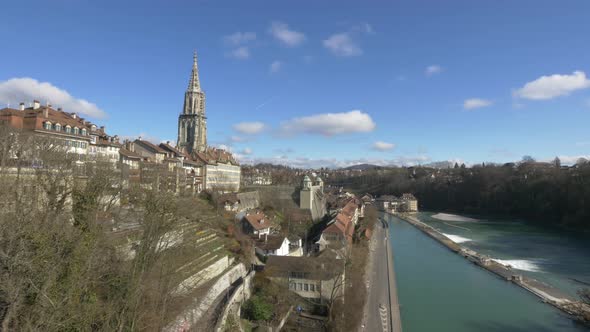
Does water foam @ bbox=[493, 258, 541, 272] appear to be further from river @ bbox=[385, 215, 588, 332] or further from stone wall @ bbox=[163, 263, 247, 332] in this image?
stone wall @ bbox=[163, 263, 247, 332]

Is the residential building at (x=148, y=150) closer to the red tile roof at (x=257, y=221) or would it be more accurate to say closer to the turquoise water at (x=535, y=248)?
the red tile roof at (x=257, y=221)

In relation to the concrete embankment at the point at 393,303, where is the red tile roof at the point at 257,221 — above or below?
above

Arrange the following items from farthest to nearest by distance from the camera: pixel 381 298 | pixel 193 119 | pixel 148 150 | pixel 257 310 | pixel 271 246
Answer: pixel 193 119 → pixel 148 150 → pixel 271 246 → pixel 381 298 → pixel 257 310

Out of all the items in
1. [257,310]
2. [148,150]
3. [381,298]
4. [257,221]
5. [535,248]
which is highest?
[148,150]

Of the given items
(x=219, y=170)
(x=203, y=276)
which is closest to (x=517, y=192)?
(x=219, y=170)

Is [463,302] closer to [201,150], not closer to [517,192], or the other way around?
[201,150]

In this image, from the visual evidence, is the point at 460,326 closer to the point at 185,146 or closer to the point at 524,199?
the point at 185,146

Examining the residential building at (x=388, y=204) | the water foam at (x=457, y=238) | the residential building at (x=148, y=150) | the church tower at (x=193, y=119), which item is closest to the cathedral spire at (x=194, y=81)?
the church tower at (x=193, y=119)
